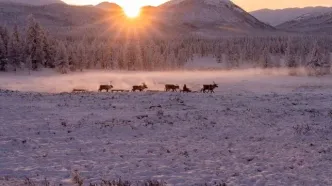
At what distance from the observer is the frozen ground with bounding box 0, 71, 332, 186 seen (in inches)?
675

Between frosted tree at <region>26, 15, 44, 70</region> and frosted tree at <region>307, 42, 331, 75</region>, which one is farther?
frosted tree at <region>307, 42, 331, 75</region>

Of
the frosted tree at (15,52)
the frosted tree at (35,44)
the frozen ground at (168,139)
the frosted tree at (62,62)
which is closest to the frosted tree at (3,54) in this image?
the frosted tree at (15,52)

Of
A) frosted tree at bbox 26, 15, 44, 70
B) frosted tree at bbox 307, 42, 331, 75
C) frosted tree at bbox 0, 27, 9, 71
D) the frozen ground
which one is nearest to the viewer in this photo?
the frozen ground

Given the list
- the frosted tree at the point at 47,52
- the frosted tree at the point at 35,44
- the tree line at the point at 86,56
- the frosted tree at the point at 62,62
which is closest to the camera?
the frosted tree at the point at 35,44

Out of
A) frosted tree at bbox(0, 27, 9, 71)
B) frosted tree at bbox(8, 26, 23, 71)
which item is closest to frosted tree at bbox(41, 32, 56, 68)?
frosted tree at bbox(8, 26, 23, 71)

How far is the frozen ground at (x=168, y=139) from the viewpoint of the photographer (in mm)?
17156

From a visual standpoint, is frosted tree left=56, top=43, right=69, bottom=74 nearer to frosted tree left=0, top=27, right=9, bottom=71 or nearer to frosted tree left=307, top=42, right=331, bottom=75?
frosted tree left=0, top=27, right=9, bottom=71

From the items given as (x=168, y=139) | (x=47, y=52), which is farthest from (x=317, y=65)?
(x=168, y=139)

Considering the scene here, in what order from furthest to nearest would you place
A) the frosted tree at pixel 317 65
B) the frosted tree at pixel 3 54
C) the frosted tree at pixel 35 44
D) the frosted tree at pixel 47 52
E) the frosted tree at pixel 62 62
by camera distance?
1. the frosted tree at pixel 317 65
2. the frosted tree at pixel 47 52
3. the frosted tree at pixel 62 62
4. the frosted tree at pixel 35 44
5. the frosted tree at pixel 3 54

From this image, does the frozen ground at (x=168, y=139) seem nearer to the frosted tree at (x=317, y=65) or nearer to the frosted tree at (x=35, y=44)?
the frosted tree at (x=35, y=44)

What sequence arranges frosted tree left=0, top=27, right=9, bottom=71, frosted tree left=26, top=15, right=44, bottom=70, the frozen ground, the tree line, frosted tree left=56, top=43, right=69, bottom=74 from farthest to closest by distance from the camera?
frosted tree left=56, top=43, right=69, bottom=74 < the tree line < frosted tree left=26, top=15, right=44, bottom=70 < frosted tree left=0, top=27, right=9, bottom=71 < the frozen ground

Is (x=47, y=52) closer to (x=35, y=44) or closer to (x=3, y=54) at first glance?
(x=35, y=44)

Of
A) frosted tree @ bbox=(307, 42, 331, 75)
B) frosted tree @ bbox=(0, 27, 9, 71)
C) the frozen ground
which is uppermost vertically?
frosted tree @ bbox=(0, 27, 9, 71)

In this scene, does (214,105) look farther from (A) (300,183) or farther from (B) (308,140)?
(A) (300,183)
